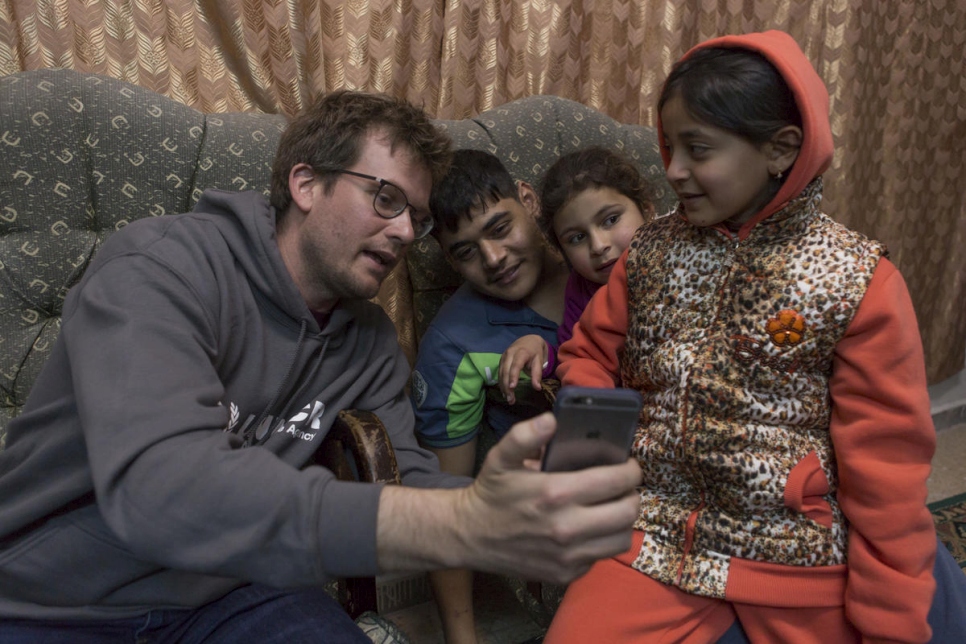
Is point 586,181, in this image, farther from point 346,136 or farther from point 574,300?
point 346,136

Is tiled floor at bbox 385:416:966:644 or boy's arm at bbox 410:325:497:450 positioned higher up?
boy's arm at bbox 410:325:497:450

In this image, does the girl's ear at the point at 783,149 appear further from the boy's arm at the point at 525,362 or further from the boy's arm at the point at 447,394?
the boy's arm at the point at 447,394

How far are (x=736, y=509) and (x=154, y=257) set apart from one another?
96 cm

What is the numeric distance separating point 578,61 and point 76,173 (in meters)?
1.49

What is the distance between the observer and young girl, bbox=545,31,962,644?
0.96 meters

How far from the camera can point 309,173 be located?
1252 mm

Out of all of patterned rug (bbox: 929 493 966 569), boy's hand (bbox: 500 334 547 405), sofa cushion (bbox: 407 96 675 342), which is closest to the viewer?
boy's hand (bbox: 500 334 547 405)

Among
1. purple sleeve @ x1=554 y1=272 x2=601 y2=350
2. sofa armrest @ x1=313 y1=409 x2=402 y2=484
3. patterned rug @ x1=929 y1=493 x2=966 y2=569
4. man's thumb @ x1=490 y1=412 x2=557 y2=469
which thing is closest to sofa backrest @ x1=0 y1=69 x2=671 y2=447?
sofa armrest @ x1=313 y1=409 x2=402 y2=484

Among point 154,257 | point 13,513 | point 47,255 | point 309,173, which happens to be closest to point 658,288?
point 309,173

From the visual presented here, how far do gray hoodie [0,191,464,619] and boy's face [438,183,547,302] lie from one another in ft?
0.85

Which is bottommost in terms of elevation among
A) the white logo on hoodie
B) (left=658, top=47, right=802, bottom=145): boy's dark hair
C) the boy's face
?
the white logo on hoodie

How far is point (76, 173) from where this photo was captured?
1280mm

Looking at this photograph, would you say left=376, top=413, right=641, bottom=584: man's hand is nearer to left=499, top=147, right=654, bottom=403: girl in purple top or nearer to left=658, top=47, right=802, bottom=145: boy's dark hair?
left=658, top=47, right=802, bottom=145: boy's dark hair

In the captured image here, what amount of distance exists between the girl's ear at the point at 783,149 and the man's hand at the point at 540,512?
1.90 ft
